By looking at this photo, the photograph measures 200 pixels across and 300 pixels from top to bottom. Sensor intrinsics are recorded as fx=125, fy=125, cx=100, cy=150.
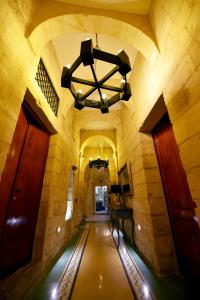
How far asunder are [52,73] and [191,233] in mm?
3433

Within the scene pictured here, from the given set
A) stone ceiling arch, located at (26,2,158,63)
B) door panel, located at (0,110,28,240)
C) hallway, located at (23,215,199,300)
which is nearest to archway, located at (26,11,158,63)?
stone ceiling arch, located at (26,2,158,63)

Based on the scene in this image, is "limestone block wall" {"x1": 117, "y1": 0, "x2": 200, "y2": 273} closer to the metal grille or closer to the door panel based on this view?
the metal grille

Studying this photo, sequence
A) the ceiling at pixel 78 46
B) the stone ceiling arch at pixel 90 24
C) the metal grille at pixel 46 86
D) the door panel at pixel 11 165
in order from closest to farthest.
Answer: the door panel at pixel 11 165 → the stone ceiling arch at pixel 90 24 → the metal grille at pixel 46 86 → the ceiling at pixel 78 46

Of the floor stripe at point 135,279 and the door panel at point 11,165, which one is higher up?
the door panel at point 11,165

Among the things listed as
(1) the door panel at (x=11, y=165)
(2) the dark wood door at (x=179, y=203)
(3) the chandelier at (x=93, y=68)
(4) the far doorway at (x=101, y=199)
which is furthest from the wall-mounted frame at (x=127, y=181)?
(4) the far doorway at (x=101, y=199)

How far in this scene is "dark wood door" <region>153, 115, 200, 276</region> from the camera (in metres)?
1.54

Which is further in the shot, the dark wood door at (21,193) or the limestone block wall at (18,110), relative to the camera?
the dark wood door at (21,193)

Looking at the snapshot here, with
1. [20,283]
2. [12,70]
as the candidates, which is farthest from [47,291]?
[12,70]

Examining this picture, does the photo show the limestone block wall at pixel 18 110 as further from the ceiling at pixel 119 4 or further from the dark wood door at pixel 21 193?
the ceiling at pixel 119 4

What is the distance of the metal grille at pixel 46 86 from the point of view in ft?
6.75

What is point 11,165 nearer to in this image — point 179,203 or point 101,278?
point 101,278

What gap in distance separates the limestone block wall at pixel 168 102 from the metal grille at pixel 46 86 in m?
1.74

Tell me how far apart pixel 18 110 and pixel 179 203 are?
2.37 metres

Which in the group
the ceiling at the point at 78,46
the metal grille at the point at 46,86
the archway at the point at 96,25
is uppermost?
the ceiling at the point at 78,46
